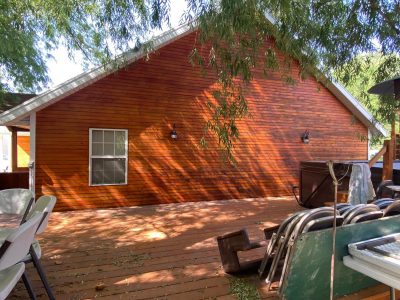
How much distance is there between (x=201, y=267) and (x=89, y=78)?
469cm

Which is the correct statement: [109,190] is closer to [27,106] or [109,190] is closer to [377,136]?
[27,106]

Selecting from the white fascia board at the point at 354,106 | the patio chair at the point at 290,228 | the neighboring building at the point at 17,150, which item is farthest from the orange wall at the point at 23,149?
the patio chair at the point at 290,228

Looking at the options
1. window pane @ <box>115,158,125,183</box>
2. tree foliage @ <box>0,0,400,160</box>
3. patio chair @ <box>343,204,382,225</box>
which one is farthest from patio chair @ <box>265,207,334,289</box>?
window pane @ <box>115,158,125,183</box>

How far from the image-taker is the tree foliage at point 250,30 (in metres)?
3.50

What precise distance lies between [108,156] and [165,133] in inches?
56.6

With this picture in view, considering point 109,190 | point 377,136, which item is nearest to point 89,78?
point 109,190

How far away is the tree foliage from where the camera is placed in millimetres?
3504

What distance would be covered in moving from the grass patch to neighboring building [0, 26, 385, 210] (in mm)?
4585

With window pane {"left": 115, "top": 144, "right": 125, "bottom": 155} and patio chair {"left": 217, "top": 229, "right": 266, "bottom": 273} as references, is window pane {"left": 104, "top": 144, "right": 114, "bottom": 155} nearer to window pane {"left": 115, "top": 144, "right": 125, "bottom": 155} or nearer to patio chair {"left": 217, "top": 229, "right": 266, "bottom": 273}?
window pane {"left": 115, "top": 144, "right": 125, "bottom": 155}

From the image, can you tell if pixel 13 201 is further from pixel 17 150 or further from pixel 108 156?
pixel 17 150

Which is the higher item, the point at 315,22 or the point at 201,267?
the point at 315,22

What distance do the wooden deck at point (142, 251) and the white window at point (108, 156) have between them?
2.46 ft

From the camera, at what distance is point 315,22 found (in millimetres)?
4461

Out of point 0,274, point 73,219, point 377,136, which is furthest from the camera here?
point 377,136
